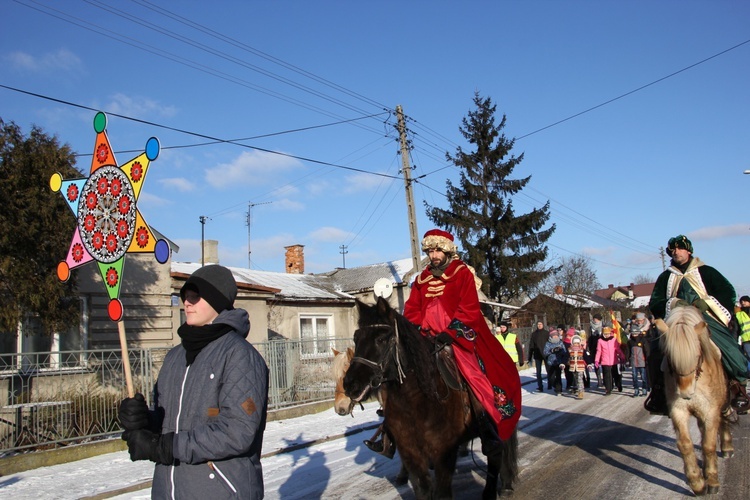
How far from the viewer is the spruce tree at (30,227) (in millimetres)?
10070

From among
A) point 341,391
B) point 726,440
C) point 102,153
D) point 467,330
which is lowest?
point 726,440

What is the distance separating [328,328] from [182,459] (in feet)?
71.4

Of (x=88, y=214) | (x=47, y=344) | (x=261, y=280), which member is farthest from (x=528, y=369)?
(x=88, y=214)

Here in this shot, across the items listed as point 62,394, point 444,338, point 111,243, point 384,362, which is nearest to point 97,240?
point 111,243

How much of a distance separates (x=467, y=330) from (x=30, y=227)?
27.3ft

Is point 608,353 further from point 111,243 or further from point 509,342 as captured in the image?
point 111,243

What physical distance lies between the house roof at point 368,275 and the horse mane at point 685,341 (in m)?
21.8

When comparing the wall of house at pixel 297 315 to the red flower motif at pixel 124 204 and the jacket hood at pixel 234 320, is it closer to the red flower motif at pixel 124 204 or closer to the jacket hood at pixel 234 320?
the red flower motif at pixel 124 204

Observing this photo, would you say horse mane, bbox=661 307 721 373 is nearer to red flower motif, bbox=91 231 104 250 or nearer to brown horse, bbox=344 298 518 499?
brown horse, bbox=344 298 518 499

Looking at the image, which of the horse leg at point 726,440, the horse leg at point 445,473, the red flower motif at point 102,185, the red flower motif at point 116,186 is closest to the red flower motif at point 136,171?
the red flower motif at point 116,186

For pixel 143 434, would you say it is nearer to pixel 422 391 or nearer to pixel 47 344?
pixel 422 391

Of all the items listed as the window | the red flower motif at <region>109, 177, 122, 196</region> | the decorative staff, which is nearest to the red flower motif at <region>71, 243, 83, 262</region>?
the decorative staff

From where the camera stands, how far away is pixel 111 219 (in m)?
4.13

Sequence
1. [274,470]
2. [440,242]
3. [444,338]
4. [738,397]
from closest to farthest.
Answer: [444,338] < [440,242] < [738,397] < [274,470]
